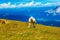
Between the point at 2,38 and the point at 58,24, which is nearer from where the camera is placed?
the point at 2,38

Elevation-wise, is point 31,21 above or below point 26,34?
above

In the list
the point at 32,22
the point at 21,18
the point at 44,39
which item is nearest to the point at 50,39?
the point at 44,39

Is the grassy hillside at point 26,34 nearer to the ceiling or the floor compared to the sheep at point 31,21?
nearer to the floor

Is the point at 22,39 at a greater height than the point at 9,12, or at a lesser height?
lesser

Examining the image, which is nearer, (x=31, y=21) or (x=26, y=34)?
(x=26, y=34)

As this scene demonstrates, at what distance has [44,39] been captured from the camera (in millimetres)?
9828

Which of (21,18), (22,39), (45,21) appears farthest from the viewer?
(21,18)

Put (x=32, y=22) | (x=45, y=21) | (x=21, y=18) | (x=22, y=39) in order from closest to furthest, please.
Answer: (x=22, y=39), (x=32, y=22), (x=45, y=21), (x=21, y=18)

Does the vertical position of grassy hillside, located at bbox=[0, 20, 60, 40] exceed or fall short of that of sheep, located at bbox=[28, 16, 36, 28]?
it falls short

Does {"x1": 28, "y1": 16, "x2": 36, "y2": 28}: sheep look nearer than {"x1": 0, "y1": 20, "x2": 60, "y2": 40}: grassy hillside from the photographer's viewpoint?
No

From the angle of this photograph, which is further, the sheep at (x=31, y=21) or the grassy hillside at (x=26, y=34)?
the sheep at (x=31, y=21)

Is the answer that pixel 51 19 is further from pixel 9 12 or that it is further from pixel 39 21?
pixel 9 12

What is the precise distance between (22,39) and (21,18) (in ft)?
81.9

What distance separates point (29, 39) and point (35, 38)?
1.20ft
